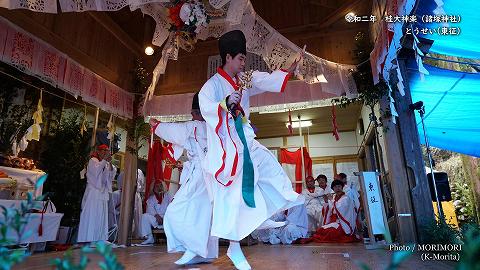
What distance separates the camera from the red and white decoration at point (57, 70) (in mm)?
3789

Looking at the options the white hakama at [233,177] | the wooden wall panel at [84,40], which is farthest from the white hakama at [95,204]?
the white hakama at [233,177]

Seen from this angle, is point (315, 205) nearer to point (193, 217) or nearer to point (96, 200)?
point (96, 200)

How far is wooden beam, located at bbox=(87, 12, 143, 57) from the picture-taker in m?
5.26

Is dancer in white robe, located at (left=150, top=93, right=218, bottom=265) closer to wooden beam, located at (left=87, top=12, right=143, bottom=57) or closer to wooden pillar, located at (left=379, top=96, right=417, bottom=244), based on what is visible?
wooden pillar, located at (left=379, top=96, right=417, bottom=244)

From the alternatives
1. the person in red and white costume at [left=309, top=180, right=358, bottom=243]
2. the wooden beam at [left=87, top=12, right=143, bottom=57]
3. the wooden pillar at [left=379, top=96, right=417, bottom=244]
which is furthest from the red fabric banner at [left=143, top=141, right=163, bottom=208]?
the wooden pillar at [left=379, top=96, right=417, bottom=244]

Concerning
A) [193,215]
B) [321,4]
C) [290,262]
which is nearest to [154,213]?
[193,215]

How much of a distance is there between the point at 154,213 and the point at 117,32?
12.2 ft

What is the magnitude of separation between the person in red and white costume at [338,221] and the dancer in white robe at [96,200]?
3914 millimetres

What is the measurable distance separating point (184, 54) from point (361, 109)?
14.7ft

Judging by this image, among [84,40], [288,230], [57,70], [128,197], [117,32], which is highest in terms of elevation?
[117,32]

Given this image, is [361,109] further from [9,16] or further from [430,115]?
[9,16]

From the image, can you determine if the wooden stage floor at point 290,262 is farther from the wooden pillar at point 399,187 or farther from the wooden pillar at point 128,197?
the wooden pillar at point 128,197

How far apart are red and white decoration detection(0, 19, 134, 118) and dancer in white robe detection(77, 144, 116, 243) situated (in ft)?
3.05

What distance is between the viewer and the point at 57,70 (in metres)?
4.39
